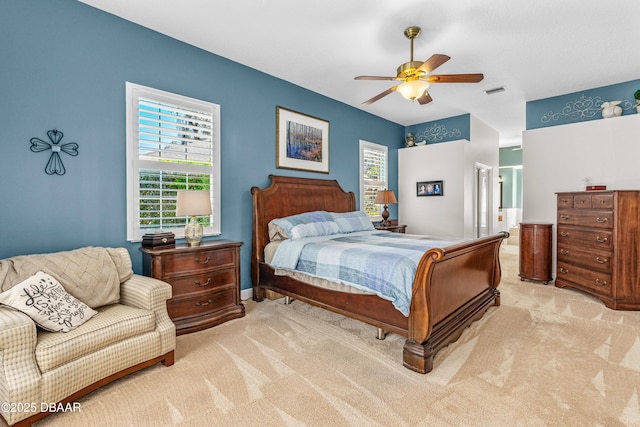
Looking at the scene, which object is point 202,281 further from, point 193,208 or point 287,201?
point 287,201

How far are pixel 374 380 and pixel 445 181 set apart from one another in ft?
15.4

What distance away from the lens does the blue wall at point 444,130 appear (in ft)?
19.5

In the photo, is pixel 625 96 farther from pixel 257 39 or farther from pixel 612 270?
pixel 257 39

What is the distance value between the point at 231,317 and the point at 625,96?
245 inches

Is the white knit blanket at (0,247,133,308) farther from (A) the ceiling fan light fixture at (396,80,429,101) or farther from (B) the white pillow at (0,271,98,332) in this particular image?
(A) the ceiling fan light fixture at (396,80,429,101)

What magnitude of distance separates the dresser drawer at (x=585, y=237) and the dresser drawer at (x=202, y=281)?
4.41 m

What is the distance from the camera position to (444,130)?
6207mm

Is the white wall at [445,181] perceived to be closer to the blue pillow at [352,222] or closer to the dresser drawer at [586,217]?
the dresser drawer at [586,217]

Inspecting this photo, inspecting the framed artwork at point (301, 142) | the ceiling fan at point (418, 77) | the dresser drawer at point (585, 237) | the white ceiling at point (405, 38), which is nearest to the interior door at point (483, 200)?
the dresser drawer at point (585, 237)

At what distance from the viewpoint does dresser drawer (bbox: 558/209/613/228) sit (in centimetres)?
370

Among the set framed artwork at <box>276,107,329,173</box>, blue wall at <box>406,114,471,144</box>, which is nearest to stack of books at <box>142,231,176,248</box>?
framed artwork at <box>276,107,329,173</box>

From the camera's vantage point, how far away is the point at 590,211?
154 inches

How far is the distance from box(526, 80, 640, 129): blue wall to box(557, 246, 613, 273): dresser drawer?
2.22 meters

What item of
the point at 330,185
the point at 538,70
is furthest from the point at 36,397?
the point at 538,70
